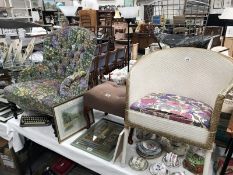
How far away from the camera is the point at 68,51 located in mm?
1975

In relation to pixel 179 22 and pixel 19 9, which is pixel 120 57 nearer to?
pixel 179 22

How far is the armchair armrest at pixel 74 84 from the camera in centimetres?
163

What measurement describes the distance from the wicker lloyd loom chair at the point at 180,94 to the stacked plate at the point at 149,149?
172 mm

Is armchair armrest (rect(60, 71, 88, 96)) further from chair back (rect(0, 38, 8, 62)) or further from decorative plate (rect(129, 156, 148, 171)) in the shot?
chair back (rect(0, 38, 8, 62))

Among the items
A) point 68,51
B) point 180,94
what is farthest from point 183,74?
point 68,51

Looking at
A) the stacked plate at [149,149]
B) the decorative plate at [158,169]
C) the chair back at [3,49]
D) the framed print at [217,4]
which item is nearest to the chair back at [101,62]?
the chair back at [3,49]

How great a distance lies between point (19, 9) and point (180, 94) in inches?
238

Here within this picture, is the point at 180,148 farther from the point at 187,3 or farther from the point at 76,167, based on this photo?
the point at 187,3

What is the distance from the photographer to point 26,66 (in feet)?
7.22

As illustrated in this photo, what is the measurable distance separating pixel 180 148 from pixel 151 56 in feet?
2.27

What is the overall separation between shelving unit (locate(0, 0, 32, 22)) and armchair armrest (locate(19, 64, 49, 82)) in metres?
4.25

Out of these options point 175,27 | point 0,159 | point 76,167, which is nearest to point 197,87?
point 76,167

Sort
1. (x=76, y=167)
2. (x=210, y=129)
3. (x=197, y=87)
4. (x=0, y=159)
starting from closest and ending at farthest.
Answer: (x=210, y=129), (x=197, y=87), (x=76, y=167), (x=0, y=159)

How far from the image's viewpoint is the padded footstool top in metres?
1.43
